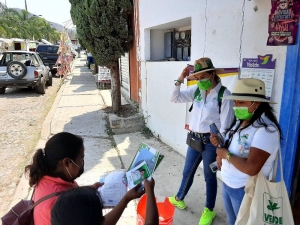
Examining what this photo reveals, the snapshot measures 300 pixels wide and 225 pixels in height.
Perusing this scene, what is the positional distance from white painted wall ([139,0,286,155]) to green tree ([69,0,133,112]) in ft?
1.92

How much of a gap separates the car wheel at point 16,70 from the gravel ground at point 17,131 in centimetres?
86

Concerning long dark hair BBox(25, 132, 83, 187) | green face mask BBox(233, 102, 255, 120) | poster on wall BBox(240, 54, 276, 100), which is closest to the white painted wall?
poster on wall BBox(240, 54, 276, 100)

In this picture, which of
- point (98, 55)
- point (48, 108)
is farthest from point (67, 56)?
point (98, 55)

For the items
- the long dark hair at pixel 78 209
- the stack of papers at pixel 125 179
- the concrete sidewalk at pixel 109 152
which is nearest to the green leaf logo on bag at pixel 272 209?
the stack of papers at pixel 125 179

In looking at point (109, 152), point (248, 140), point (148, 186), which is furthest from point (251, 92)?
point (109, 152)

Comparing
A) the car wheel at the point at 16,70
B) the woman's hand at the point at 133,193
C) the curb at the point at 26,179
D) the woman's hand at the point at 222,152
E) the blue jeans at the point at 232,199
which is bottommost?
the curb at the point at 26,179

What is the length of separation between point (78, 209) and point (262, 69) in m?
2.19

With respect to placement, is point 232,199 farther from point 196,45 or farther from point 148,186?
point 196,45

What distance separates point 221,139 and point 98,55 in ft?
15.5

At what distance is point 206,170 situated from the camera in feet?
8.37

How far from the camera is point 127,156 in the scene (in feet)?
14.6

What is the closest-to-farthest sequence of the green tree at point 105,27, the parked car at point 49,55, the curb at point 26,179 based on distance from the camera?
the curb at point 26,179 < the green tree at point 105,27 < the parked car at point 49,55

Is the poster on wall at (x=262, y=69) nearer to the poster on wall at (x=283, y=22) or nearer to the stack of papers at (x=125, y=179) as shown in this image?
the poster on wall at (x=283, y=22)

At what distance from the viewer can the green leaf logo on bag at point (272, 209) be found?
161cm
